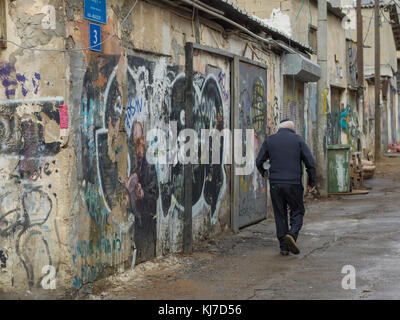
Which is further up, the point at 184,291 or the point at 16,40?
the point at 16,40

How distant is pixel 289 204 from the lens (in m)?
8.55

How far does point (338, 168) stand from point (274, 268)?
337 inches

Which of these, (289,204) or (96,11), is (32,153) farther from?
(289,204)

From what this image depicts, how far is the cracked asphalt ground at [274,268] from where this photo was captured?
6.35 m

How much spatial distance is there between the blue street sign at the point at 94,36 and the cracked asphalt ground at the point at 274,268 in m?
2.43

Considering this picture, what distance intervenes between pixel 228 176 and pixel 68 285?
4762mm

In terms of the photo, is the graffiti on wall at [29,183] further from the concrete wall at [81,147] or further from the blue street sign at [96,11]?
the blue street sign at [96,11]

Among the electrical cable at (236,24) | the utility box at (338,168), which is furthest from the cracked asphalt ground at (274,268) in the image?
the utility box at (338,168)

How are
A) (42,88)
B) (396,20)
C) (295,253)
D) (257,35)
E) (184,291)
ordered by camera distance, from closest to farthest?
(42,88), (184,291), (295,253), (257,35), (396,20)

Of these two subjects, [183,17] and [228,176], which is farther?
[228,176]

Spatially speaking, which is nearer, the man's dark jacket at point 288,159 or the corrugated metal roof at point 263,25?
the man's dark jacket at point 288,159

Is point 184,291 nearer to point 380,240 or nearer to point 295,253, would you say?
point 295,253

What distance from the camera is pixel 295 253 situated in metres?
8.41

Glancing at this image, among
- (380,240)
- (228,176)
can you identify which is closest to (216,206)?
(228,176)
